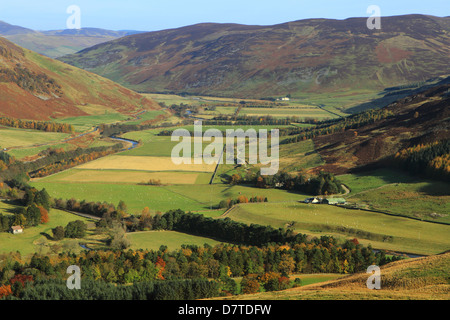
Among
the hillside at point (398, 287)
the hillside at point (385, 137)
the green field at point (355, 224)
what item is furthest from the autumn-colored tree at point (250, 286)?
the hillside at point (385, 137)

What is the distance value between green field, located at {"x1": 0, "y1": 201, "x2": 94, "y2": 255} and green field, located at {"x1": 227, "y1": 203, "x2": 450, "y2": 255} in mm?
31412

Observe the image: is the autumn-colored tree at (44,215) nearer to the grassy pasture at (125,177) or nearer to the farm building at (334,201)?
the grassy pasture at (125,177)

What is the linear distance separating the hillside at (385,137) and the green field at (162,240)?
181ft

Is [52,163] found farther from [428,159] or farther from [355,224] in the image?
[428,159]

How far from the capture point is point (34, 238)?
85.0m

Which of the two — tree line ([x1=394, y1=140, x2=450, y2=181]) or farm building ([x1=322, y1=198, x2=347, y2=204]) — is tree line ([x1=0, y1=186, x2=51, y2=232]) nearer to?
farm building ([x1=322, y1=198, x2=347, y2=204])

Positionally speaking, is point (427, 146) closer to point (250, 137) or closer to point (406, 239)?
point (406, 239)

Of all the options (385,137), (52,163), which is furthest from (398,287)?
(52,163)

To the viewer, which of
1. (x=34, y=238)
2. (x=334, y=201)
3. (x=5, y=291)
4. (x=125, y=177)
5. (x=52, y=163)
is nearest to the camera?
(x=5, y=291)

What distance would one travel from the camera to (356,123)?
17738 cm

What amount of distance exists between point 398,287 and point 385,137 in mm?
101452

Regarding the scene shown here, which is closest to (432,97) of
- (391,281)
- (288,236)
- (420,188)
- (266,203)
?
(420,188)

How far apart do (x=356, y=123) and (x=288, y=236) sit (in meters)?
107

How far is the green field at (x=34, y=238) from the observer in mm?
79375
